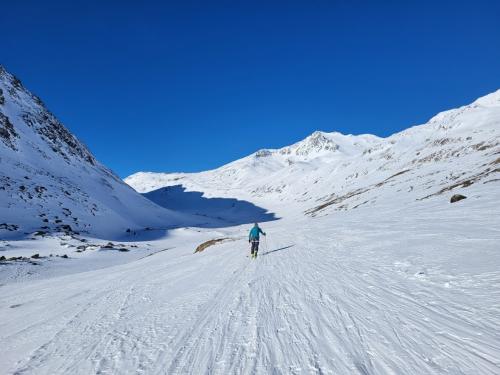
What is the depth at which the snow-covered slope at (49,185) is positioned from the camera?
6128 centimetres

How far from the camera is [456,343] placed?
6156 millimetres

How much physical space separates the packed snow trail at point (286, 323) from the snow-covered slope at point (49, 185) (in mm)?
47702

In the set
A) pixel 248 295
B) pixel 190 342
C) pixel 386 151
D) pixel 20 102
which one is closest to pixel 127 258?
pixel 248 295

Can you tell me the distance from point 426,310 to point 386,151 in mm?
170575

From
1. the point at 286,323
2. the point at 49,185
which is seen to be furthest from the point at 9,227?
the point at 286,323

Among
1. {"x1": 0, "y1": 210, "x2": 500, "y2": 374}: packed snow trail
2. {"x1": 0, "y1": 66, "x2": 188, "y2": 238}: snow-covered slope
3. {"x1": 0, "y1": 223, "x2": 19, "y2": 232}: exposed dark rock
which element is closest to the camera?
{"x1": 0, "y1": 210, "x2": 500, "y2": 374}: packed snow trail

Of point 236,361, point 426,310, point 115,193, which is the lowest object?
point 236,361

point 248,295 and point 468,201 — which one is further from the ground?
point 468,201

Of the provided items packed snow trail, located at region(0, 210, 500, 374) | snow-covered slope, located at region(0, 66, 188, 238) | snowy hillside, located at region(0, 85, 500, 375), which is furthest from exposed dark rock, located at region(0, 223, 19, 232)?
packed snow trail, located at region(0, 210, 500, 374)

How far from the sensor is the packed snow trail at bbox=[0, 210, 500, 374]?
238 inches

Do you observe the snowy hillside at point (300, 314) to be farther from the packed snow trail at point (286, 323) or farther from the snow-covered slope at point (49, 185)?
the snow-covered slope at point (49, 185)

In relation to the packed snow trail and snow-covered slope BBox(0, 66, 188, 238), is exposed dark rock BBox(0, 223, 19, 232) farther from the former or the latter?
the packed snow trail

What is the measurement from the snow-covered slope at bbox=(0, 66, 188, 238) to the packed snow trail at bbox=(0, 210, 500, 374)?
157 ft

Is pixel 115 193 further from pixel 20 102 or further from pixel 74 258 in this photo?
pixel 74 258
